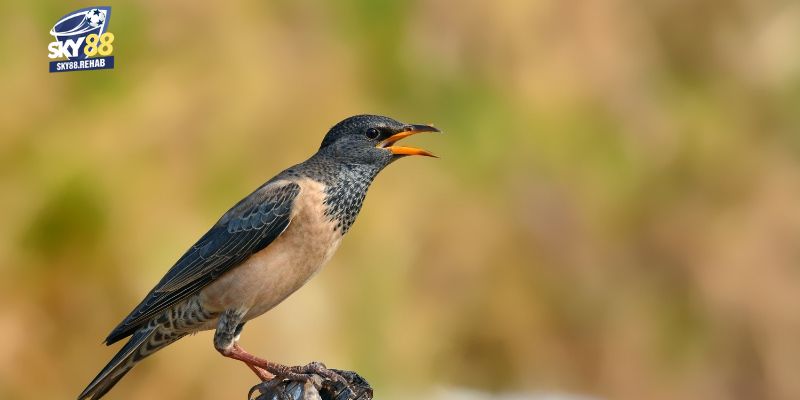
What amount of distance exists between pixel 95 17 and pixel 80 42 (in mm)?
503

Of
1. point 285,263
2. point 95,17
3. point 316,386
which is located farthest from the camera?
point 95,17

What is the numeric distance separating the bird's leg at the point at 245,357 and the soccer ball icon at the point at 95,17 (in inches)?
143

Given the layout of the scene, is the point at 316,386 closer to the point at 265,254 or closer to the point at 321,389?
the point at 321,389

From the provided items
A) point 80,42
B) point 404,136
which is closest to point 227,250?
point 404,136

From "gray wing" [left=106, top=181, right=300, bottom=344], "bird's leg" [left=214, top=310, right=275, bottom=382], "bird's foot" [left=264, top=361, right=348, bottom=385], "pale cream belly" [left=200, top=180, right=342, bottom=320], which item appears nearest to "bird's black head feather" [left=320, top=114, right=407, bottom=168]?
"pale cream belly" [left=200, top=180, right=342, bottom=320]

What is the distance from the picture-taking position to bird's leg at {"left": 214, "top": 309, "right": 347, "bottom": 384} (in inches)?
222

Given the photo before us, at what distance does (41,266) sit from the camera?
940 centimetres

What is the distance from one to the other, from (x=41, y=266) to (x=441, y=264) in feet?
13.3

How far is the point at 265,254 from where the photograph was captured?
19.2 ft

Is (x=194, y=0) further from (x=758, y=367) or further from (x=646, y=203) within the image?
(x=758, y=367)

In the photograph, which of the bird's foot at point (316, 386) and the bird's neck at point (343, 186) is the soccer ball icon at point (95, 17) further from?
the bird's foot at point (316, 386)

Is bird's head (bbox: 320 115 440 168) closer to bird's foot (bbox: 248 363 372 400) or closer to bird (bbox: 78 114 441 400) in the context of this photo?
bird (bbox: 78 114 441 400)

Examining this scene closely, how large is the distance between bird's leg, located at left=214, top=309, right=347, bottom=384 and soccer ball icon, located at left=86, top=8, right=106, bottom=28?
3.64 meters

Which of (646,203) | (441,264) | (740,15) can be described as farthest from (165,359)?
(740,15)
